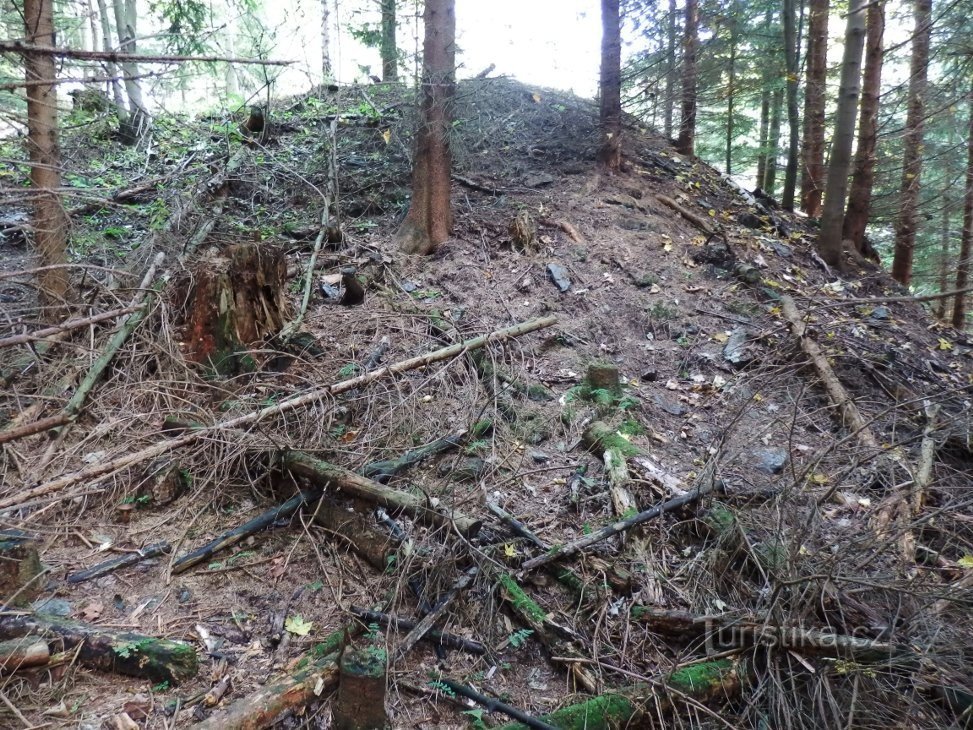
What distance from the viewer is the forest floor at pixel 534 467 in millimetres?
3152

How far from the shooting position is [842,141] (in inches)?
332

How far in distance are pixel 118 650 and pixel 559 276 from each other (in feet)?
19.5

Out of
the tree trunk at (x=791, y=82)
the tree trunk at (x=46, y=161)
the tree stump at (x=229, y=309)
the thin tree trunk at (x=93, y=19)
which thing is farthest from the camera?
the tree trunk at (x=791, y=82)

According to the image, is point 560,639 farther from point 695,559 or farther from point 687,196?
point 687,196

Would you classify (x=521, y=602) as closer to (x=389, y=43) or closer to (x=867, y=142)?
(x=867, y=142)

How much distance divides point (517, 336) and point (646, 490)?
7.38ft

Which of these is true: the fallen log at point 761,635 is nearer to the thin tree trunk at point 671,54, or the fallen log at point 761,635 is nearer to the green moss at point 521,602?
the green moss at point 521,602

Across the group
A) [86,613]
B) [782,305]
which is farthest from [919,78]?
[86,613]

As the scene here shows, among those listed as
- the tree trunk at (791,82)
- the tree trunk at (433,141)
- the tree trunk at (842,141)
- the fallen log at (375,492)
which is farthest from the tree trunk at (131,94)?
the tree trunk at (791,82)

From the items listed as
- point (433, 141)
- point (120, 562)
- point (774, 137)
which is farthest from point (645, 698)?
point (774, 137)

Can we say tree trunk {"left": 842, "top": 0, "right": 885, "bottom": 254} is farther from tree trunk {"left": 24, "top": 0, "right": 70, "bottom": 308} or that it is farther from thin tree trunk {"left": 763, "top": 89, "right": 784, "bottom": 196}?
tree trunk {"left": 24, "top": 0, "right": 70, "bottom": 308}

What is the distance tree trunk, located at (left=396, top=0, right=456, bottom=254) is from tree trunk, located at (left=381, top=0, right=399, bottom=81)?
1.06m

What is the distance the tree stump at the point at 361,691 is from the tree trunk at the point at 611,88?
8844mm

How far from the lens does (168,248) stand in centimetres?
692
